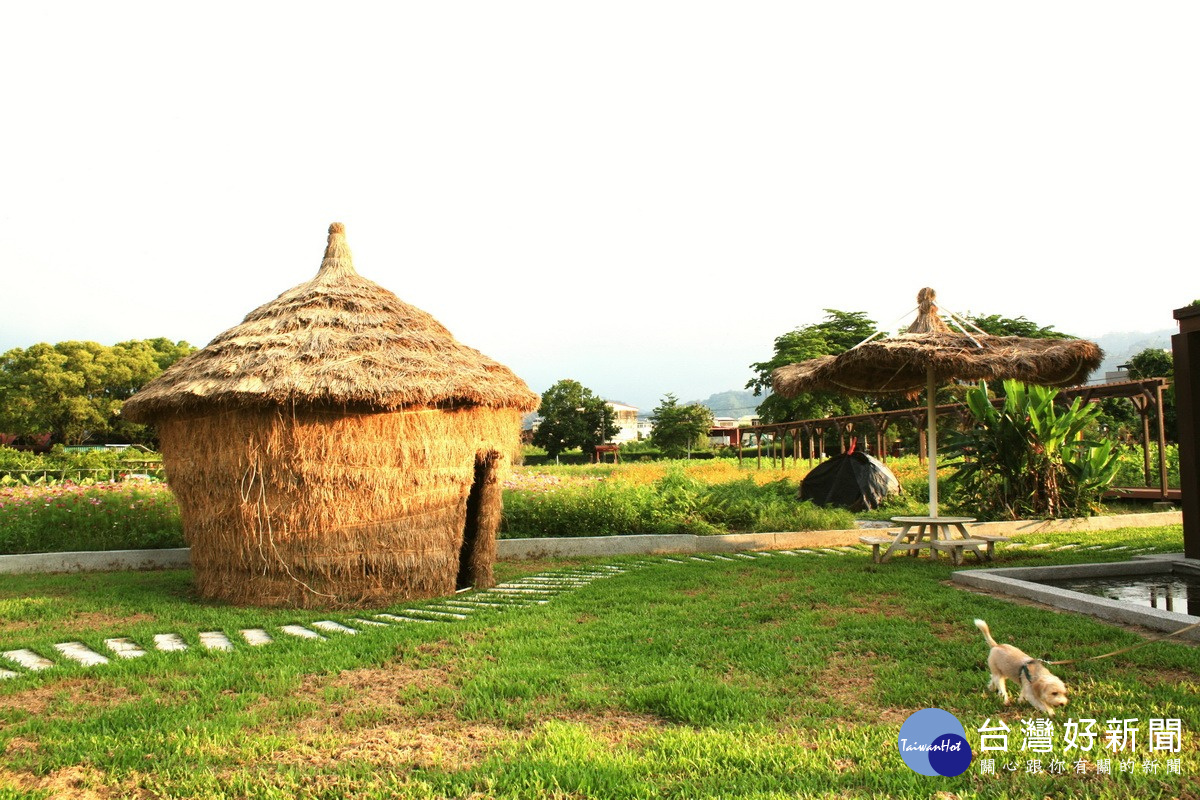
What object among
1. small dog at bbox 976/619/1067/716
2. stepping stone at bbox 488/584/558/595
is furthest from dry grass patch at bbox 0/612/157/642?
small dog at bbox 976/619/1067/716

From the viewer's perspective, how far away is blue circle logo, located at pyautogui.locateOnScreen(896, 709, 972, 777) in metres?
3.36

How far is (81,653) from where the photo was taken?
19.3 feet

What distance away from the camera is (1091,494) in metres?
12.8

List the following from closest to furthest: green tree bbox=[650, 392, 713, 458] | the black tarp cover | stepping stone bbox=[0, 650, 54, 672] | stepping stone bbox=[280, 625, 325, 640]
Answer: stepping stone bbox=[0, 650, 54, 672] → stepping stone bbox=[280, 625, 325, 640] → the black tarp cover → green tree bbox=[650, 392, 713, 458]

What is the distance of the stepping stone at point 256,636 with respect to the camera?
6156mm

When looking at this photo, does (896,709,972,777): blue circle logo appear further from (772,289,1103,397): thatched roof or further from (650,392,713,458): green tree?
(650,392,713,458): green tree

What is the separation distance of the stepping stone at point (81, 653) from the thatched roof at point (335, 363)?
236 centimetres

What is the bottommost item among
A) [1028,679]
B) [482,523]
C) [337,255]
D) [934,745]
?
[934,745]

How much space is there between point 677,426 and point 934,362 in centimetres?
3761

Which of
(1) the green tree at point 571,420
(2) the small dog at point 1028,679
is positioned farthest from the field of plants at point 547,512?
(1) the green tree at point 571,420

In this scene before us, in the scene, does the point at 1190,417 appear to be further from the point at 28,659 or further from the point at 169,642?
the point at 28,659

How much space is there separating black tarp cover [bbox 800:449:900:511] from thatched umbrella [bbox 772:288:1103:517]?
5.08 m

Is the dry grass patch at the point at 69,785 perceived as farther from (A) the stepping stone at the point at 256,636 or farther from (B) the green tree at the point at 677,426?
(B) the green tree at the point at 677,426

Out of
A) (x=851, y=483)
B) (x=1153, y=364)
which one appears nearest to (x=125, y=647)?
(x=851, y=483)
